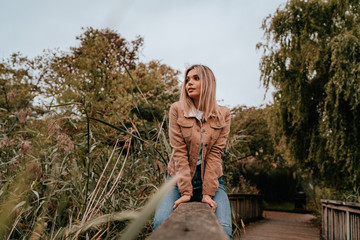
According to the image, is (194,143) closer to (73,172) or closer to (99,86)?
(73,172)

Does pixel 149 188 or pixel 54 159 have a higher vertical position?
pixel 54 159

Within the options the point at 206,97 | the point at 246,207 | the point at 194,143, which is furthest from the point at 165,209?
the point at 246,207

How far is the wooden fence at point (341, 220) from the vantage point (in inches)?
156

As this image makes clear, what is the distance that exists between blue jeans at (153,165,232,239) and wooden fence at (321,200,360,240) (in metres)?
2.68

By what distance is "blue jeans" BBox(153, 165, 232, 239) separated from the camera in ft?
5.77

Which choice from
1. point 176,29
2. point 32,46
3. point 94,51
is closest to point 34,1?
point 32,46

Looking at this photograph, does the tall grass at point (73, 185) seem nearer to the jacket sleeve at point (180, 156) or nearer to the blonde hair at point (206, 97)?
the jacket sleeve at point (180, 156)

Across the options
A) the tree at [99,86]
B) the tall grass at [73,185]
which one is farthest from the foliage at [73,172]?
the tree at [99,86]

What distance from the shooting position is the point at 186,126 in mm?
2129

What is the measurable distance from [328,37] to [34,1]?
8411 millimetres

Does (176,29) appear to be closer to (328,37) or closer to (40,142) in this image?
(40,142)

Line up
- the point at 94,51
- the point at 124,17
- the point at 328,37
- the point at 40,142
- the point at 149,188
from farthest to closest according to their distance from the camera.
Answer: the point at 328,37
the point at 94,51
the point at 40,142
the point at 149,188
the point at 124,17

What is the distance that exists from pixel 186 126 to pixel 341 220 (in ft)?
12.4

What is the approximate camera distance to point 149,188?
2.60m
